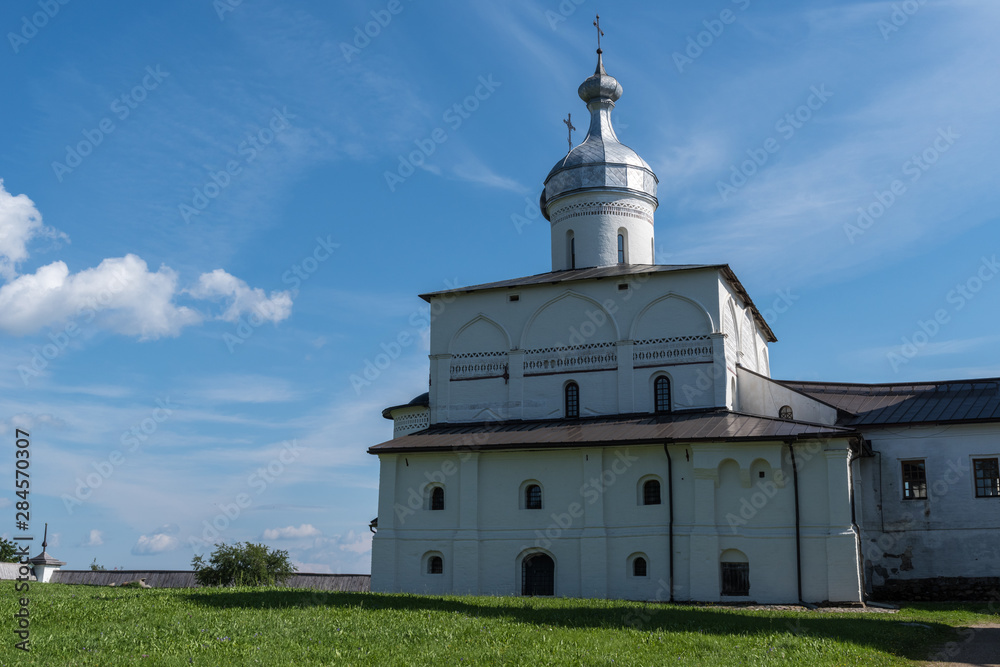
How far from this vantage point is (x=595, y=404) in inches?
966

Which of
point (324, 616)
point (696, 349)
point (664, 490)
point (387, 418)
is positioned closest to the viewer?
point (324, 616)

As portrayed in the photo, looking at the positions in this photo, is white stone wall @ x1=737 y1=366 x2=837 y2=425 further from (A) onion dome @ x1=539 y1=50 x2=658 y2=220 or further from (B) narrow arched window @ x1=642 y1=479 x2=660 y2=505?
(A) onion dome @ x1=539 y1=50 x2=658 y2=220

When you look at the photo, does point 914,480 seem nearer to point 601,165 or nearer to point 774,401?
point 774,401

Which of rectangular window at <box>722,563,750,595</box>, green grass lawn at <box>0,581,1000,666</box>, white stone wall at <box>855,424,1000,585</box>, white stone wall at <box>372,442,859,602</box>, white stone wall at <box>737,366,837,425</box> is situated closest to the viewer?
green grass lawn at <box>0,581,1000,666</box>

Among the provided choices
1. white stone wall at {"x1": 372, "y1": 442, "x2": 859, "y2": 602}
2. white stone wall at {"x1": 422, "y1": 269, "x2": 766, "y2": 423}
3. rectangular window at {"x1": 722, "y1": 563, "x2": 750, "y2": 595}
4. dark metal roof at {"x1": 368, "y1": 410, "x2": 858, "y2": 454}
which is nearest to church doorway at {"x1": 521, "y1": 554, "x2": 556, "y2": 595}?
white stone wall at {"x1": 372, "y1": 442, "x2": 859, "y2": 602}

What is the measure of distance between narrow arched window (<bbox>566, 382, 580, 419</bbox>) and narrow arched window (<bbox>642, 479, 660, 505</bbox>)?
3.07 m

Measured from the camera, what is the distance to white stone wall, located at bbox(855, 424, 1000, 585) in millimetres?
22531

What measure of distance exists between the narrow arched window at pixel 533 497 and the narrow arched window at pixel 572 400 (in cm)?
235

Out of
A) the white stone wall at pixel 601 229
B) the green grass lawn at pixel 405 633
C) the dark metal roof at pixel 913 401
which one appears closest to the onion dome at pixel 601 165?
the white stone wall at pixel 601 229

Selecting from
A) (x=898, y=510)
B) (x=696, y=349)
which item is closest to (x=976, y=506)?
(x=898, y=510)

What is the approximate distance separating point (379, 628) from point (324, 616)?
1.12 meters

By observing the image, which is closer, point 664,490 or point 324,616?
point 324,616

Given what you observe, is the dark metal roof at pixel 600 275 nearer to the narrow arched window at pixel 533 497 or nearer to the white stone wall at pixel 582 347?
the white stone wall at pixel 582 347

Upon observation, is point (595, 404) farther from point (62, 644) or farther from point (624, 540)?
point (62, 644)
